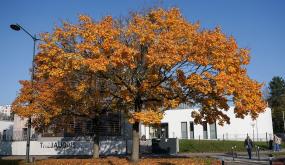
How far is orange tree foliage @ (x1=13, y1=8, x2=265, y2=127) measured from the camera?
1847 centimetres

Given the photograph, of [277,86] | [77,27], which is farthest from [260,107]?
[277,86]

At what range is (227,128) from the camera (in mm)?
53312

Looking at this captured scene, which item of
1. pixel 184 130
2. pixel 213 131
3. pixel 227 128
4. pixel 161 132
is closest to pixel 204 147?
pixel 227 128

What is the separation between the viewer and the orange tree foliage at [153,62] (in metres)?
18.5

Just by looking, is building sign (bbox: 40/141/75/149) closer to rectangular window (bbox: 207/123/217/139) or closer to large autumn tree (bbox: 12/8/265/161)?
large autumn tree (bbox: 12/8/265/161)

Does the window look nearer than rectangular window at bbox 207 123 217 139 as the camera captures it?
No

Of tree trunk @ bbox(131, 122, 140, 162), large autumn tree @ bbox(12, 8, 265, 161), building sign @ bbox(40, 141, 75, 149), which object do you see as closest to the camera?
large autumn tree @ bbox(12, 8, 265, 161)

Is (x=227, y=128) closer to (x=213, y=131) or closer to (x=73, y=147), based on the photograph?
(x=213, y=131)

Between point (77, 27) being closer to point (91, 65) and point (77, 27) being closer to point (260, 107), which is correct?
point (91, 65)

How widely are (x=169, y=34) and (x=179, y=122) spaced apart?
129 ft

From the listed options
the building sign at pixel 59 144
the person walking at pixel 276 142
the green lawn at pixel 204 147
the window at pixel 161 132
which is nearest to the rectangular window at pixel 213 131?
the window at pixel 161 132

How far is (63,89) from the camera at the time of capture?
2320cm

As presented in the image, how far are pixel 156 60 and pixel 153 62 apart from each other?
0.33 m

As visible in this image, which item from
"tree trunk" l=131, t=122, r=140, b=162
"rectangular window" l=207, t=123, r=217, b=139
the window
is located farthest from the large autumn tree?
the window
